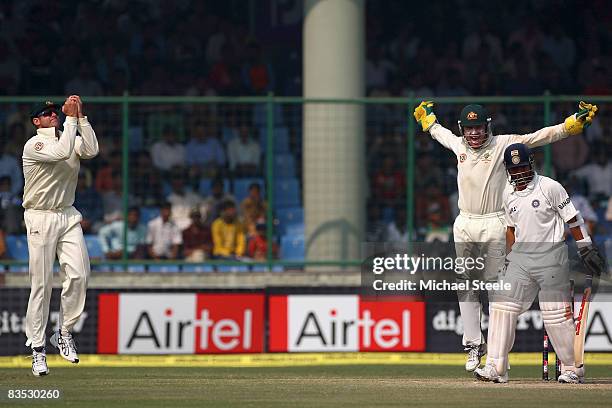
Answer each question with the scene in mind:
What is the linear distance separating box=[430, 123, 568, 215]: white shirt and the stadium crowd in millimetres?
3812

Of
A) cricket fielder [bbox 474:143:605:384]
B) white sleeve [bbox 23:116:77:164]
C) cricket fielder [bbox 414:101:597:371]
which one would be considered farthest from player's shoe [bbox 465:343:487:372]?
white sleeve [bbox 23:116:77:164]

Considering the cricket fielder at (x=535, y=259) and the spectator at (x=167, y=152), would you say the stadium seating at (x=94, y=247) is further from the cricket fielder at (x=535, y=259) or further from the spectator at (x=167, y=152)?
the cricket fielder at (x=535, y=259)

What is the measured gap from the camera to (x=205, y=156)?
1764 centimetres

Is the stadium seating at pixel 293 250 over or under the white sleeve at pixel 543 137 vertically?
under

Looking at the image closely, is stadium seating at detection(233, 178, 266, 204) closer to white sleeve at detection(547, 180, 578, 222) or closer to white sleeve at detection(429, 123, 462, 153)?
→ white sleeve at detection(429, 123, 462, 153)

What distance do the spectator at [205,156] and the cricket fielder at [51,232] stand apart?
456 cm

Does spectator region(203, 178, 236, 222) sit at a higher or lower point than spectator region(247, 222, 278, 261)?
higher

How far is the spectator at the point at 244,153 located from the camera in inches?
690

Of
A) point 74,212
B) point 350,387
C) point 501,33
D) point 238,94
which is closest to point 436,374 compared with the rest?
point 350,387

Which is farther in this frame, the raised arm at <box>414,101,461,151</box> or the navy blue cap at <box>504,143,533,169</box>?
the raised arm at <box>414,101,461,151</box>

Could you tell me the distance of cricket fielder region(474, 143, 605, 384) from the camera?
1202cm

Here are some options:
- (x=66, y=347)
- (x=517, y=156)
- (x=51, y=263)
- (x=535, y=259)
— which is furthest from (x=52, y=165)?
(x=535, y=259)

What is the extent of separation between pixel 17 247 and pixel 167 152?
6.88 ft

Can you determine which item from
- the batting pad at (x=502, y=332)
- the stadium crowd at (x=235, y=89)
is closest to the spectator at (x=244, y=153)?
the stadium crowd at (x=235, y=89)
